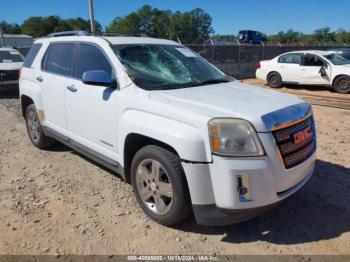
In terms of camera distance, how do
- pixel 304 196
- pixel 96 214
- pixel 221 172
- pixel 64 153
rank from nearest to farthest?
1. pixel 221 172
2. pixel 96 214
3. pixel 304 196
4. pixel 64 153

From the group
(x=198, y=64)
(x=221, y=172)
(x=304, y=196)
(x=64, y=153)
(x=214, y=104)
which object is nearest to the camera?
(x=221, y=172)

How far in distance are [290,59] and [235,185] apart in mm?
12334

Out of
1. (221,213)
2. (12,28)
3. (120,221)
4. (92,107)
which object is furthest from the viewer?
(12,28)

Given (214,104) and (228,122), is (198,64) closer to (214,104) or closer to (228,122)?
(214,104)

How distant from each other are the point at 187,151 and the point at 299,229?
4.87 feet

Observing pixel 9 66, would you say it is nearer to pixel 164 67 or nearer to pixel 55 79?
pixel 55 79

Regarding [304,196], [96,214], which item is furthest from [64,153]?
[304,196]

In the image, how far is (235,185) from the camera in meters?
2.92

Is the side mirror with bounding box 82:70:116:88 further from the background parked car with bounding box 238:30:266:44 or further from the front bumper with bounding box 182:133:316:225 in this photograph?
the background parked car with bounding box 238:30:266:44

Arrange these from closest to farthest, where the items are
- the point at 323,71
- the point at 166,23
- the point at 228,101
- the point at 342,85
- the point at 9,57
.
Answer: the point at 228,101, the point at 342,85, the point at 9,57, the point at 323,71, the point at 166,23

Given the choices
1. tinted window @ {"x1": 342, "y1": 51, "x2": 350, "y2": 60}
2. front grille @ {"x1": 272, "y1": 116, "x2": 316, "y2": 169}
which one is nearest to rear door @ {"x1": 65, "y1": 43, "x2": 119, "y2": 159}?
front grille @ {"x1": 272, "y1": 116, "x2": 316, "y2": 169}

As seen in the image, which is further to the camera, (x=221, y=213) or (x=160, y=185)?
(x=160, y=185)

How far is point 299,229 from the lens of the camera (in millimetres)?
3516

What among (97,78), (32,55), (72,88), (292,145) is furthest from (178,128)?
(32,55)
